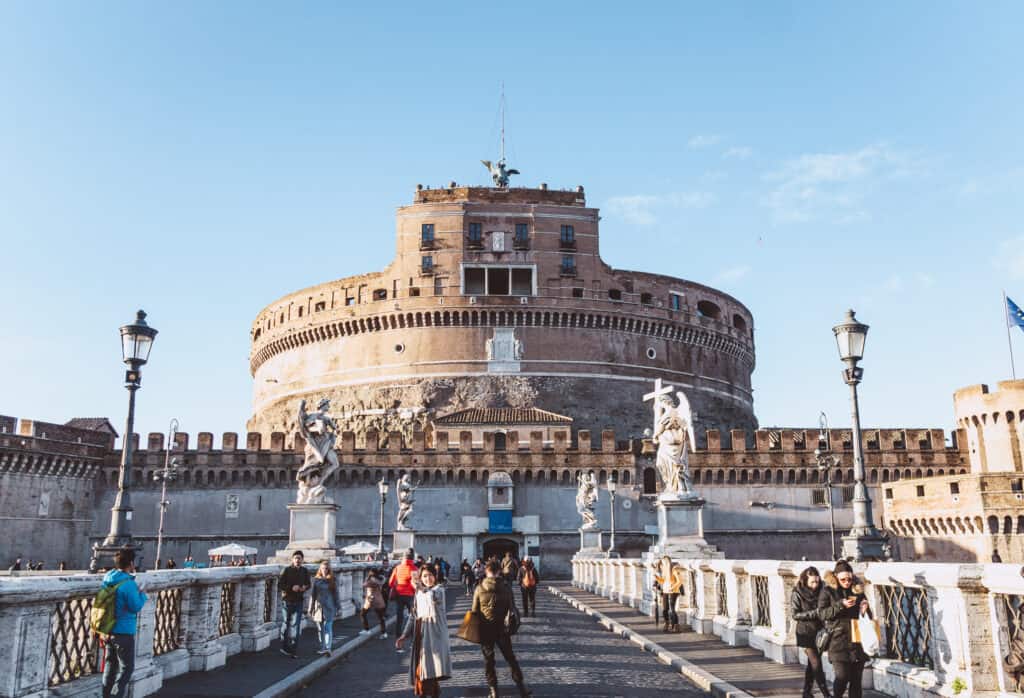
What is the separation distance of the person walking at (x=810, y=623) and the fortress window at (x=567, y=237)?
176 ft

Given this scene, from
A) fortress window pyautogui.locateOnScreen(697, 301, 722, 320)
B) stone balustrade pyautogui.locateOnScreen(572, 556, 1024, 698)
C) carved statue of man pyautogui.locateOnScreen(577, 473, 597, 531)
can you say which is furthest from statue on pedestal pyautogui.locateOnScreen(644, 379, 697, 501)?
fortress window pyautogui.locateOnScreen(697, 301, 722, 320)

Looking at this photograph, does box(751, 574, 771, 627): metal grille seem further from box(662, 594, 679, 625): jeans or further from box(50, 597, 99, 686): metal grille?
box(50, 597, 99, 686): metal grille

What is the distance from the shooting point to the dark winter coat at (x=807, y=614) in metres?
7.42

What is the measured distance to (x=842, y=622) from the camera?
7.02 meters

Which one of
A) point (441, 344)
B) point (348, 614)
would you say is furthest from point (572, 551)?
point (348, 614)

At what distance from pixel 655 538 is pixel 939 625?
1654 inches

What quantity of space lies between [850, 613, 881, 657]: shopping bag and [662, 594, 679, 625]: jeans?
6.68 meters

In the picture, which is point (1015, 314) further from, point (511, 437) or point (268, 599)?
point (268, 599)

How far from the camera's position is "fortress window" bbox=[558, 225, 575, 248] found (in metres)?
60.5

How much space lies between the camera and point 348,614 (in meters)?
18.8

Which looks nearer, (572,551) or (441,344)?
(572,551)

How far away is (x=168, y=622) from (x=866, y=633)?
6.73 metres

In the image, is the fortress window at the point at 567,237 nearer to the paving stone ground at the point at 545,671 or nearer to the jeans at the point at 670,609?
the paving stone ground at the point at 545,671

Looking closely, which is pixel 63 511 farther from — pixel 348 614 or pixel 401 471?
pixel 348 614
